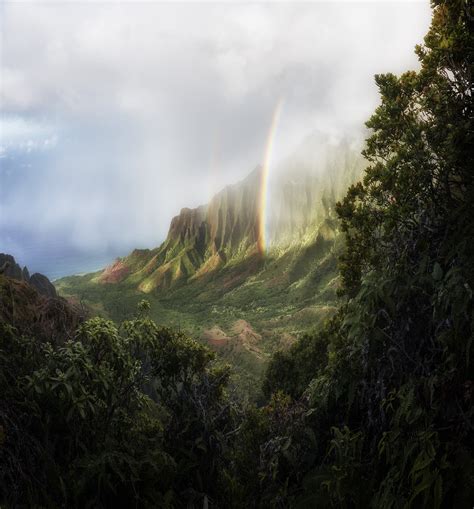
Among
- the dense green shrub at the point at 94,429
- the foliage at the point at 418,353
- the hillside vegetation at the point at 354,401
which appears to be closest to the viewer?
the foliage at the point at 418,353

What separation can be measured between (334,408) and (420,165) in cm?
391

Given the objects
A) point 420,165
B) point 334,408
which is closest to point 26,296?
point 334,408

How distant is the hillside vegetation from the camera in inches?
167

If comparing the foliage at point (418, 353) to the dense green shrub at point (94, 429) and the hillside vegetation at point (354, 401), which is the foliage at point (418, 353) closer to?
the hillside vegetation at point (354, 401)

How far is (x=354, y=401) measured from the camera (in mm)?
5824

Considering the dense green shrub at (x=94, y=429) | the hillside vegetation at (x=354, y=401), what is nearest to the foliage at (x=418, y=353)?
the hillside vegetation at (x=354, y=401)

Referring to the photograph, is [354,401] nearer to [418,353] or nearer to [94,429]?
[418,353]

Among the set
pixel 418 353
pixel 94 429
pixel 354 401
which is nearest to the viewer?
pixel 418 353

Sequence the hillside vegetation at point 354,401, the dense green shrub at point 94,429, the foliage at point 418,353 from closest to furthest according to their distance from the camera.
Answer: the foliage at point 418,353 < the hillside vegetation at point 354,401 < the dense green shrub at point 94,429

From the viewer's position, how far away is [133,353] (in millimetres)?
8297

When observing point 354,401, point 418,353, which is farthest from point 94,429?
point 418,353

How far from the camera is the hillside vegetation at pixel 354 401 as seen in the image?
4254 millimetres

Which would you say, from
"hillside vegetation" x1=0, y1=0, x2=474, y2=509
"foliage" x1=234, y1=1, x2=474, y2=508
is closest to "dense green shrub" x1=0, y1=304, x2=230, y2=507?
"hillside vegetation" x1=0, y1=0, x2=474, y2=509

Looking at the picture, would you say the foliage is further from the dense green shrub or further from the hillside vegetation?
the dense green shrub
